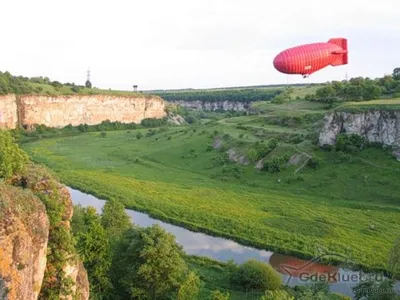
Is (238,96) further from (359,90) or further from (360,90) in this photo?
(360,90)

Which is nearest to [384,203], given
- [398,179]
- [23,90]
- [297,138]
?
[398,179]

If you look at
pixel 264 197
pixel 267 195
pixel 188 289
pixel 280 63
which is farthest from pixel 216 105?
pixel 188 289

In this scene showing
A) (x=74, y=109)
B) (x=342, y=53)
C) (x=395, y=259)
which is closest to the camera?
(x=395, y=259)

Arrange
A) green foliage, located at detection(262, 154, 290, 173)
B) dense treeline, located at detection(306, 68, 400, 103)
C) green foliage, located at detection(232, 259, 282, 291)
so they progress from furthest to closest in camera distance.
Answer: dense treeline, located at detection(306, 68, 400, 103) < green foliage, located at detection(262, 154, 290, 173) < green foliage, located at detection(232, 259, 282, 291)

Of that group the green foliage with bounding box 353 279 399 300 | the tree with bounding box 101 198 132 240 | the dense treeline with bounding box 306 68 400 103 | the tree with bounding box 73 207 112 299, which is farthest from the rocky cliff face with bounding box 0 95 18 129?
the green foliage with bounding box 353 279 399 300

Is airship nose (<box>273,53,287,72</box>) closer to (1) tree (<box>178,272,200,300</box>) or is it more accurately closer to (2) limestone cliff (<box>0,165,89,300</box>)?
(1) tree (<box>178,272,200,300</box>)

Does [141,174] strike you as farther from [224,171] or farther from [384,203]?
[384,203]

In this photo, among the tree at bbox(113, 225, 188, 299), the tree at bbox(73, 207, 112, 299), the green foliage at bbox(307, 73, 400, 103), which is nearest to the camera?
the tree at bbox(73, 207, 112, 299)
